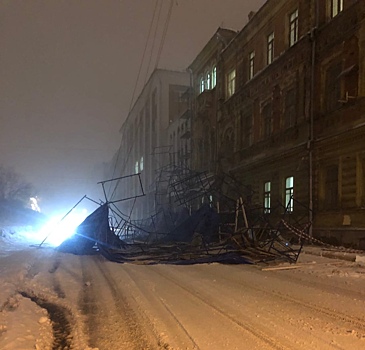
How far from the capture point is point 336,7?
17.0 meters

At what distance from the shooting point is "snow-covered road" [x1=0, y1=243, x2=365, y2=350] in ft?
14.6

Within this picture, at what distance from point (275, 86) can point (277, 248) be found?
37.4 feet

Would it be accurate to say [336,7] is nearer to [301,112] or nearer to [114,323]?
[301,112]

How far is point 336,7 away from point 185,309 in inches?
629

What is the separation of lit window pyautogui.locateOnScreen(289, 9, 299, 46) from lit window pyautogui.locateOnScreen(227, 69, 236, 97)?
7220mm

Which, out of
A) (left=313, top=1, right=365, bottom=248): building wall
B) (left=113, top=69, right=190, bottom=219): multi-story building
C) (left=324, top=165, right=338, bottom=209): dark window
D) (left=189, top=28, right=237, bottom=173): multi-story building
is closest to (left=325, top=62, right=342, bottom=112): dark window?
(left=313, top=1, right=365, bottom=248): building wall

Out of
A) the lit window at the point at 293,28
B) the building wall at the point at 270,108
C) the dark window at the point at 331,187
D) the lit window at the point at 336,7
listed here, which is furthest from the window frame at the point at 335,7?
the dark window at the point at 331,187

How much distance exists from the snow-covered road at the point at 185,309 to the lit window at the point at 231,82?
19.7 meters

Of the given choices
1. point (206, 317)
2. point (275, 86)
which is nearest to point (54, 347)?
point (206, 317)

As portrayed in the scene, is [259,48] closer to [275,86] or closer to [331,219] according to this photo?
[275,86]

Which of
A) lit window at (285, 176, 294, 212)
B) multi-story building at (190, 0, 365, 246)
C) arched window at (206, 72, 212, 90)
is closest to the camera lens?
multi-story building at (190, 0, 365, 246)

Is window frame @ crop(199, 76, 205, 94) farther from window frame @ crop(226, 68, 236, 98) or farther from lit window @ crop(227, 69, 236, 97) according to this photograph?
lit window @ crop(227, 69, 236, 97)

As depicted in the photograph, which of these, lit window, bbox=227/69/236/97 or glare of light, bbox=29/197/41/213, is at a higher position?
lit window, bbox=227/69/236/97

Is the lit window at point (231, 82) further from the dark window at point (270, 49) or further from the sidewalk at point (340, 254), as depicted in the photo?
the sidewalk at point (340, 254)
